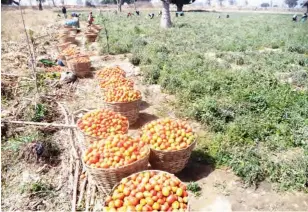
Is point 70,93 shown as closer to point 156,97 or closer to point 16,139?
point 156,97

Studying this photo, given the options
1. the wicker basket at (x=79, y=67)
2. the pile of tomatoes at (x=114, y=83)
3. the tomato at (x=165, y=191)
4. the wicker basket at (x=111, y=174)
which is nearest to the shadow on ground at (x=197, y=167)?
the wicker basket at (x=111, y=174)

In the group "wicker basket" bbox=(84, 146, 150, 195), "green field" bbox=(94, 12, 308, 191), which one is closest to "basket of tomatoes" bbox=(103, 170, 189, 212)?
"wicker basket" bbox=(84, 146, 150, 195)

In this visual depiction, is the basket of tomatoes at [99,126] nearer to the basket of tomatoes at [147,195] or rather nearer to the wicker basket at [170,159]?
the wicker basket at [170,159]

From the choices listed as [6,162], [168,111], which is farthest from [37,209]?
[168,111]

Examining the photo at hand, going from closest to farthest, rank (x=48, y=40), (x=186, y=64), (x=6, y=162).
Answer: (x=6, y=162) → (x=186, y=64) → (x=48, y=40)

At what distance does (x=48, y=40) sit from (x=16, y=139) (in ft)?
49.5

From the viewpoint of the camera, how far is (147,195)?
4.01m

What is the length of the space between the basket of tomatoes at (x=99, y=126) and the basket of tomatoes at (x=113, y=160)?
605mm

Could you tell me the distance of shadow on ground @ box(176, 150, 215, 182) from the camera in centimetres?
554

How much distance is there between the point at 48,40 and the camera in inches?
785

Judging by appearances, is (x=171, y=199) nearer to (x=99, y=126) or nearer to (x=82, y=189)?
(x=82, y=189)

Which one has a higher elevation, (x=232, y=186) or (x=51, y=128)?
(x=51, y=128)

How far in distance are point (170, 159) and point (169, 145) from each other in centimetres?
25

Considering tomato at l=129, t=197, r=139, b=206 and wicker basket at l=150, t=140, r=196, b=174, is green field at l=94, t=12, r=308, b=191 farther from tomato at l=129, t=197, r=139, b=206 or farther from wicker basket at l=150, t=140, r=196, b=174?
tomato at l=129, t=197, r=139, b=206
